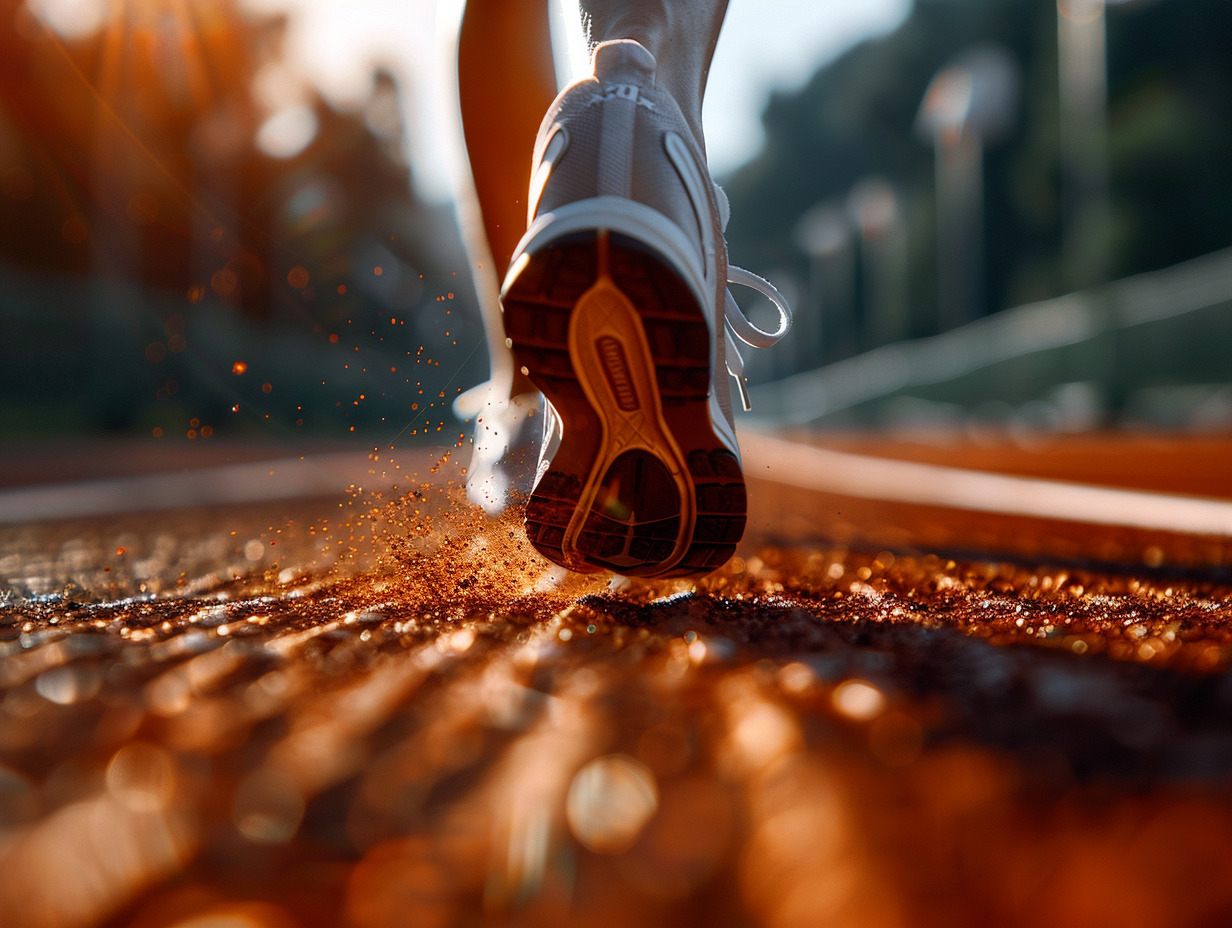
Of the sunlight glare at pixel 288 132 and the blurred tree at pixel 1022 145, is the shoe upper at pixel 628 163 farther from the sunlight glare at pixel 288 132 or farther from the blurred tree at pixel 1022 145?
the sunlight glare at pixel 288 132

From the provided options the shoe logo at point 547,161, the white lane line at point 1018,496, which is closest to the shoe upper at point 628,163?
the shoe logo at point 547,161

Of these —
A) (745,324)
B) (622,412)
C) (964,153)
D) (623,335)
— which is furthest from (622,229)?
(964,153)

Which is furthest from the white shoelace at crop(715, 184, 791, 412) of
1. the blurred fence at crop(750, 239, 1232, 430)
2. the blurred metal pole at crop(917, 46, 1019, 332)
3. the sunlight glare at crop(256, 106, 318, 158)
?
the sunlight glare at crop(256, 106, 318, 158)

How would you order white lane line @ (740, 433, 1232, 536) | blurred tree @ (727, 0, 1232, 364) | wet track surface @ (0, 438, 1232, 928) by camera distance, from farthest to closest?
blurred tree @ (727, 0, 1232, 364) → white lane line @ (740, 433, 1232, 536) → wet track surface @ (0, 438, 1232, 928)

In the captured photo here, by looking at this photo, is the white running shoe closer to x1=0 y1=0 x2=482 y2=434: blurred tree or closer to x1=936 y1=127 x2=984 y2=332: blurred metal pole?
x1=0 y1=0 x2=482 y2=434: blurred tree

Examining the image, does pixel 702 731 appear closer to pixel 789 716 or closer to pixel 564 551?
pixel 789 716
